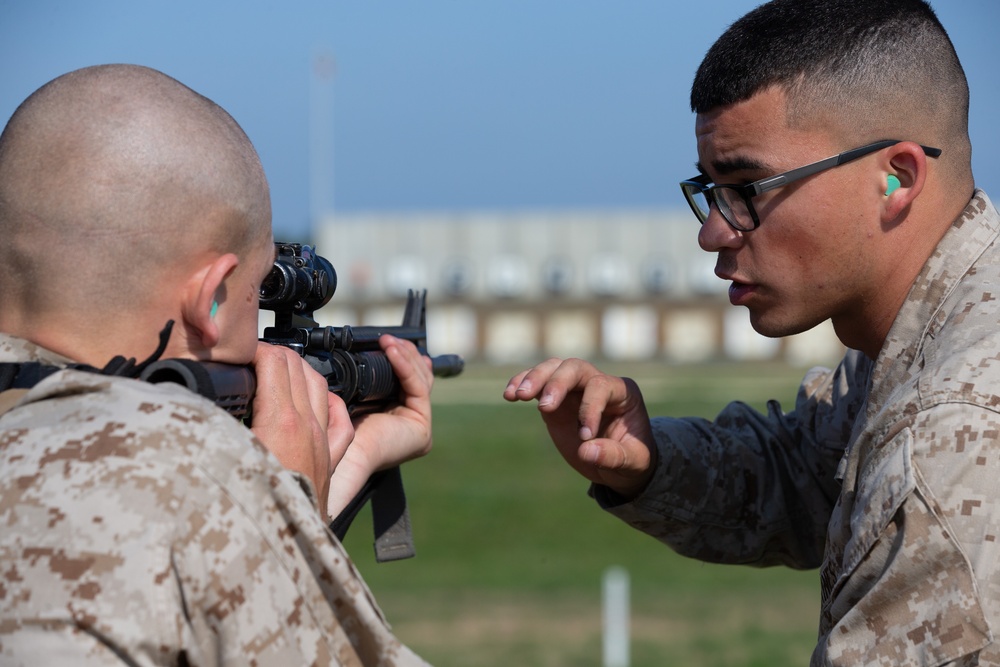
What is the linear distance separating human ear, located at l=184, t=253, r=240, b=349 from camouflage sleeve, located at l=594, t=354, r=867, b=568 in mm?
2172

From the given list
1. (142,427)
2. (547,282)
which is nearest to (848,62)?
(142,427)

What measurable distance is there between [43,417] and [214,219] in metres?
0.55

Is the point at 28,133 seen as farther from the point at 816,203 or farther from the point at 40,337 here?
the point at 816,203

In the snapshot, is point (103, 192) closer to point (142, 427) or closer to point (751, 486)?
point (142, 427)

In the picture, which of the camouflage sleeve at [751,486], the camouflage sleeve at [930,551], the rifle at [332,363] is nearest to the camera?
the camouflage sleeve at [930,551]

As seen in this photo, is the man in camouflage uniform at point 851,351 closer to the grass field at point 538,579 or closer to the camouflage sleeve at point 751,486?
the camouflage sleeve at point 751,486

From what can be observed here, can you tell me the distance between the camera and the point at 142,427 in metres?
2.03

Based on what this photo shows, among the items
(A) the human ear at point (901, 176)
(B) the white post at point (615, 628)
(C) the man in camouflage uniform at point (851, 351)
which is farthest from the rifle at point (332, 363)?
(B) the white post at point (615, 628)

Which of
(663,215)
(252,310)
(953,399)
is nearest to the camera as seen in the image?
(252,310)

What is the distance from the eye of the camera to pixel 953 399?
9.19ft

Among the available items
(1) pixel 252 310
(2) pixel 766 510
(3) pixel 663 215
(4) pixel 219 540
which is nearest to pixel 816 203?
(2) pixel 766 510

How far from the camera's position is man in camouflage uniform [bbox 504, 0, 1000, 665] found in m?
2.71

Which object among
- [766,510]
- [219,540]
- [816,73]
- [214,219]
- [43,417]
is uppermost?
[816,73]

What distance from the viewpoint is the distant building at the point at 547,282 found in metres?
72.2
